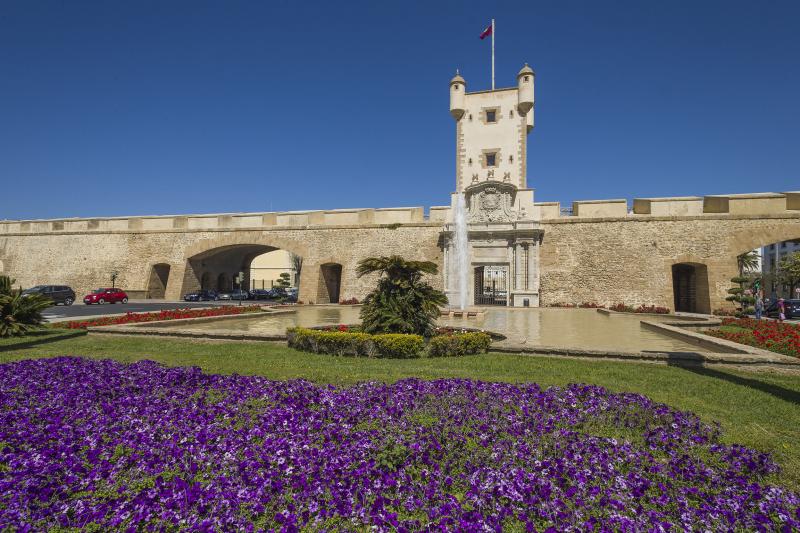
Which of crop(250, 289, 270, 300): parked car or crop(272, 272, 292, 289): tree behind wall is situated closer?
crop(250, 289, 270, 300): parked car

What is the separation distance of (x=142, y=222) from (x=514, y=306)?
89.4ft

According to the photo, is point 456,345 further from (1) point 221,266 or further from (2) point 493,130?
(1) point 221,266

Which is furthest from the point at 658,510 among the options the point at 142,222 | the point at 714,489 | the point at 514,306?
the point at 142,222

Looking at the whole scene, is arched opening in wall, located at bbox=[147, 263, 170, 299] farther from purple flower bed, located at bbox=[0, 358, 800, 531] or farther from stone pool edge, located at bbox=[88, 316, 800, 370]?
purple flower bed, located at bbox=[0, 358, 800, 531]

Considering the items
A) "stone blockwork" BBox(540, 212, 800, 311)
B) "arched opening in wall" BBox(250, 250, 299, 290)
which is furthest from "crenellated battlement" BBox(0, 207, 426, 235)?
"arched opening in wall" BBox(250, 250, 299, 290)

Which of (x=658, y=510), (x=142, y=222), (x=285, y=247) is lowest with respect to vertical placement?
(x=658, y=510)

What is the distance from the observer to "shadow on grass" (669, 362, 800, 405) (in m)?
5.52

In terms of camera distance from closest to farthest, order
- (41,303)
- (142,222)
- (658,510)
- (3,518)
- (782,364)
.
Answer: (3,518)
(658,510)
(782,364)
(41,303)
(142,222)

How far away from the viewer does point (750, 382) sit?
20.6 ft

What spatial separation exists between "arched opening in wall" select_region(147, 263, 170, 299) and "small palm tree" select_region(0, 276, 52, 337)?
20.5 meters

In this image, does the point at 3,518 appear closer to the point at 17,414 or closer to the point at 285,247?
the point at 17,414

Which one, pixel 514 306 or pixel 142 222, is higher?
→ pixel 142 222

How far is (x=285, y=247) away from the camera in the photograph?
28.8 meters

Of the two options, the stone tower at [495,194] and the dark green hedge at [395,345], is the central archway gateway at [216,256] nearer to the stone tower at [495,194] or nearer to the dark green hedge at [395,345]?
the stone tower at [495,194]
